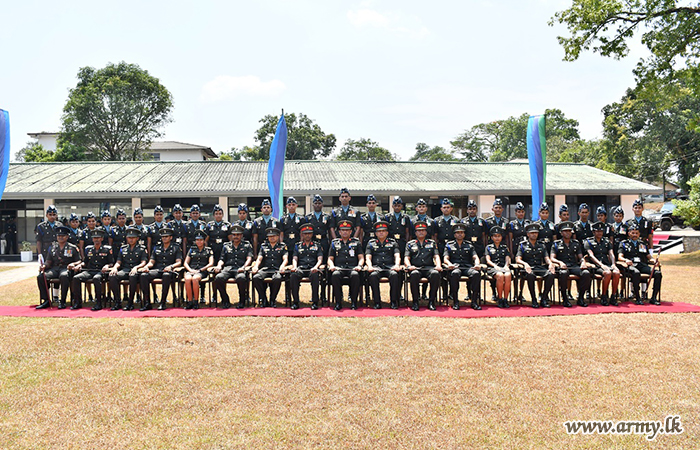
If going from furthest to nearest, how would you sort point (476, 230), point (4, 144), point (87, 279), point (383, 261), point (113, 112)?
point (113, 112) → point (4, 144) → point (476, 230) → point (383, 261) → point (87, 279)

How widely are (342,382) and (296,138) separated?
3415 centimetres

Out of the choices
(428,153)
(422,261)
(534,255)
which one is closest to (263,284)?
(422,261)

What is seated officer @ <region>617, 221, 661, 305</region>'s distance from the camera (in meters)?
7.18

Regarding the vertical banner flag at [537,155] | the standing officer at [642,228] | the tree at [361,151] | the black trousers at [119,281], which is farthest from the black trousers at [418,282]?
the tree at [361,151]

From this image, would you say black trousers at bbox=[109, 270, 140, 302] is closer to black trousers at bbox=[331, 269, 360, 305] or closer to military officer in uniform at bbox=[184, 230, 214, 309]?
military officer in uniform at bbox=[184, 230, 214, 309]

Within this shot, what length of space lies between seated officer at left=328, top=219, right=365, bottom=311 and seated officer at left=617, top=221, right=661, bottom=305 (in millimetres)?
3974

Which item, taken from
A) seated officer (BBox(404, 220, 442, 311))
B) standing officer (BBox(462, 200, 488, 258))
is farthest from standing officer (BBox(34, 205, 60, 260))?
standing officer (BBox(462, 200, 488, 258))

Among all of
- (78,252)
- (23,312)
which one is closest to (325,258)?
(78,252)

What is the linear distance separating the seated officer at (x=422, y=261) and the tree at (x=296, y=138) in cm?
3021

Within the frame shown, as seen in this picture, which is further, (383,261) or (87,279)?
(383,261)

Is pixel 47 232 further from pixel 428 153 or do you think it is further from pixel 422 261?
pixel 428 153

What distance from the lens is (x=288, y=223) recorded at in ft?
25.9

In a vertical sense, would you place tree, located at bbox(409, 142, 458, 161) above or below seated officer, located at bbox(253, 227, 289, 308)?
above

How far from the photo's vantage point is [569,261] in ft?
24.1
